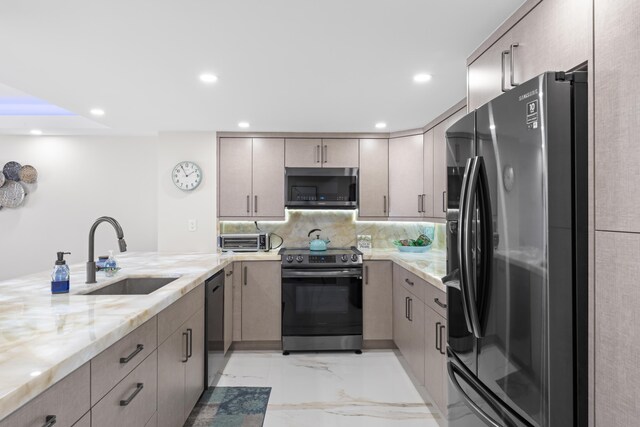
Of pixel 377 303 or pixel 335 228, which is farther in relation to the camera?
pixel 335 228

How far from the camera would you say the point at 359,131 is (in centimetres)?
391

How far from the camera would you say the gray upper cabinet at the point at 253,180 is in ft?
12.8

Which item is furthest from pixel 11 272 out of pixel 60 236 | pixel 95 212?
pixel 95 212

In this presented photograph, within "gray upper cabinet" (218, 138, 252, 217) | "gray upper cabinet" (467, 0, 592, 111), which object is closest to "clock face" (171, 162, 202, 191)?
"gray upper cabinet" (218, 138, 252, 217)

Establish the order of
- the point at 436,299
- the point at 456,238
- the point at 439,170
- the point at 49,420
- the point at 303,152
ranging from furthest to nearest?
the point at 303,152 < the point at 439,170 < the point at 436,299 < the point at 456,238 < the point at 49,420

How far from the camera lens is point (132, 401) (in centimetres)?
143

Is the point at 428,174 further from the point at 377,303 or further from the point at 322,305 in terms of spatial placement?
the point at 322,305

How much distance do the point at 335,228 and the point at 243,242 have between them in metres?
1.04

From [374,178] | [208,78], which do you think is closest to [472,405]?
[208,78]

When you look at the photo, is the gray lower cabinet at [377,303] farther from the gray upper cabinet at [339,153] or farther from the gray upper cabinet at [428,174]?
the gray upper cabinet at [339,153]

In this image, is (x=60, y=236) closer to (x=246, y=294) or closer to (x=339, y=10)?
(x=246, y=294)

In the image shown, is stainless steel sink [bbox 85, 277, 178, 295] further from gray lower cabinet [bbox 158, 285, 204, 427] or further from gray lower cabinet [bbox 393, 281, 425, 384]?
gray lower cabinet [bbox 393, 281, 425, 384]

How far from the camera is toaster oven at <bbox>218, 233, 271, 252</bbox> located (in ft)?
12.6

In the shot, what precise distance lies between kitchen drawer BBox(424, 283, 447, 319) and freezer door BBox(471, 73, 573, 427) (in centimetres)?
77
